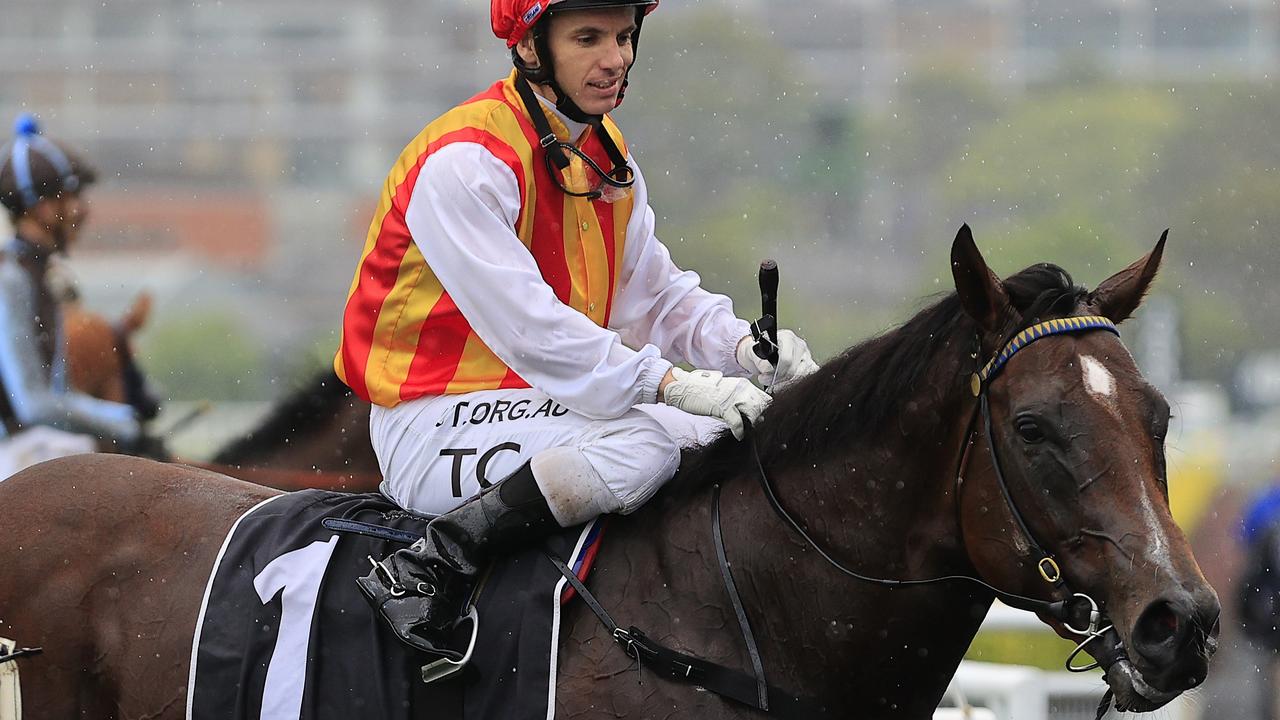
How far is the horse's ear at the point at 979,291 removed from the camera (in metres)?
2.76

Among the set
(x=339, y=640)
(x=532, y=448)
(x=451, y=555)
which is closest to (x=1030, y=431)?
(x=532, y=448)

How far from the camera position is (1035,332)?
2.75 metres

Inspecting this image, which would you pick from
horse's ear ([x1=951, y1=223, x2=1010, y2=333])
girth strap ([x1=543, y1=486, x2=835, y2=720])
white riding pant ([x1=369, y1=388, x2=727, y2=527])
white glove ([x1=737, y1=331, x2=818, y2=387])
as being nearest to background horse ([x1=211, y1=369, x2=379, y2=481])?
white riding pant ([x1=369, y1=388, x2=727, y2=527])

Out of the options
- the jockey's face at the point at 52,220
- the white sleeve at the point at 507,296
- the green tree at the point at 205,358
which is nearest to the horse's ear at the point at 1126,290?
the white sleeve at the point at 507,296

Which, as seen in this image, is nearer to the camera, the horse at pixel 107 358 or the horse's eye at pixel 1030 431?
the horse's eye at pixel 1030 431

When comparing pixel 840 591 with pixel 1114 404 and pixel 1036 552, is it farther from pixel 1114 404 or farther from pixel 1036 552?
pixel 1114 404

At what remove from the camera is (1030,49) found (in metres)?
67.4

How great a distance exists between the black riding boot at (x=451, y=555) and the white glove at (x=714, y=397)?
0.33 meters

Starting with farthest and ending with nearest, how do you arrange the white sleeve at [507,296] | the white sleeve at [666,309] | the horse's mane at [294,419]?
1. the horse's mane at [294,419]
2. the white sleeve at [666,309]
3. the white sleeve at [507,296]

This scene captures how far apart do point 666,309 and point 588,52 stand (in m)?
0.71

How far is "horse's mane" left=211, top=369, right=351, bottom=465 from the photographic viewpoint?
212 inches

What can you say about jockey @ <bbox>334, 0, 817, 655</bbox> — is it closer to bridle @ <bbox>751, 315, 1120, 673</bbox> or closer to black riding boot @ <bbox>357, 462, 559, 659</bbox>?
black riding boot @ <bbox>357, 462, 559, 659</bbox>

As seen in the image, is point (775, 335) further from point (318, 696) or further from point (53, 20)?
point (53, 20)

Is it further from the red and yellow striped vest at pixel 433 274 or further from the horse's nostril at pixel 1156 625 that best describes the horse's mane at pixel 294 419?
the horse's nostril at pixel 1156 625
